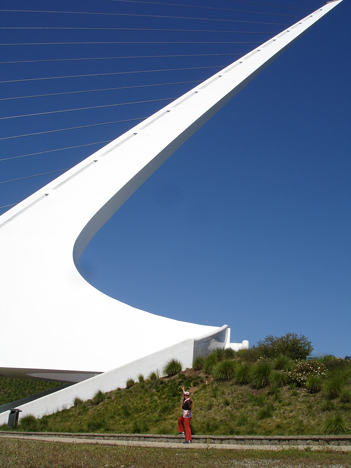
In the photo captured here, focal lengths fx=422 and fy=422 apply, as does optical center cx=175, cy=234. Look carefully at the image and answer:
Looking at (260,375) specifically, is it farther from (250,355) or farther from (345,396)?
(250,355)

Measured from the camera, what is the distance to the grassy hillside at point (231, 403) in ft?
24.1

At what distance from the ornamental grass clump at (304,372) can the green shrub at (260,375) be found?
0.46 m

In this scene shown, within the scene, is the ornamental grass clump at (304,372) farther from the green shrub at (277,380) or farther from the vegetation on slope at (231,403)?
the green shrub at (277,380)

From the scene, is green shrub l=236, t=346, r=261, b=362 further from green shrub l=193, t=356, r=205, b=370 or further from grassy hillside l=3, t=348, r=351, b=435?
green shrub l=193, t=356, r=205, b=370

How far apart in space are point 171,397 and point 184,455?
4280 mm

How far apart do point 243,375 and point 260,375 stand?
1.45 feet

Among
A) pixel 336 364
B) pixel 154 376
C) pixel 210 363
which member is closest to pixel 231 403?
pixel 210 363

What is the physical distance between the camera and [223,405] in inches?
334

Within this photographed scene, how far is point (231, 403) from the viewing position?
852 cm

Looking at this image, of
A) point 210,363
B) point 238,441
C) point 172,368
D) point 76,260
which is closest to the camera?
point 238,441

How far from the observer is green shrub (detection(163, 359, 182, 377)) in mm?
11016

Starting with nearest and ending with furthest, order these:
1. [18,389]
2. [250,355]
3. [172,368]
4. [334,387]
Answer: [334,387] → [172,368] → [250,355] → [18,389]

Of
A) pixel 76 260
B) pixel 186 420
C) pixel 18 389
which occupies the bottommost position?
pixel 18 389

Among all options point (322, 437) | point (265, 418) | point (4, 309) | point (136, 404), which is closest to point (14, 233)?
point (4, 309)
